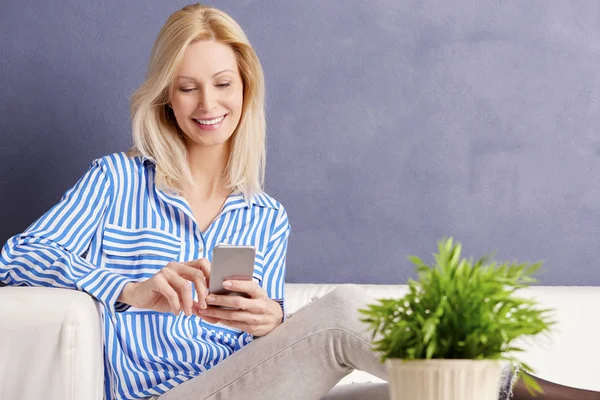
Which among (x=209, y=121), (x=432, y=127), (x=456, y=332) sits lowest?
(x=456, y=332)

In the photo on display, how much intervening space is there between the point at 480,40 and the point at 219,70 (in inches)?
37.3

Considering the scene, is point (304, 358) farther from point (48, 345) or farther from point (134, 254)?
point (134, 254)

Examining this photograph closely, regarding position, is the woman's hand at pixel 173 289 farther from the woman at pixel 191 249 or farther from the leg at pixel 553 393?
the leg at pixel 553 393

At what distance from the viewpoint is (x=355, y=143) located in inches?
106

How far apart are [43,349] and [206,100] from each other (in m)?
0.86

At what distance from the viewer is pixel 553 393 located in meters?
1.53

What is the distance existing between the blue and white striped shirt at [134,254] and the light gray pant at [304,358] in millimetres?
259

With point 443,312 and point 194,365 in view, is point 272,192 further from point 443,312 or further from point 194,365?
point 443,312

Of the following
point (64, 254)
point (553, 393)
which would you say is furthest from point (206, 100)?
point (553, 393)

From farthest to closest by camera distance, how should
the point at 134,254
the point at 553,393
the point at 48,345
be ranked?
the point at 134,254 → the point at 48,345 → the point at 553,393

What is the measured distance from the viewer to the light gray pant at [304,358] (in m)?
1.64

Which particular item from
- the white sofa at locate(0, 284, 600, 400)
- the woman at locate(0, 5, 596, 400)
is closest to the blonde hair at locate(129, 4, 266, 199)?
the woman at locate(0, 5, 596, 400)

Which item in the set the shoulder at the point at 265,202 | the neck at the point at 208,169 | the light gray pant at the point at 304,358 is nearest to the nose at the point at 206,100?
the neck at the point at 208,169

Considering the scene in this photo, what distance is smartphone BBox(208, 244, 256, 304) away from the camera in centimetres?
165
